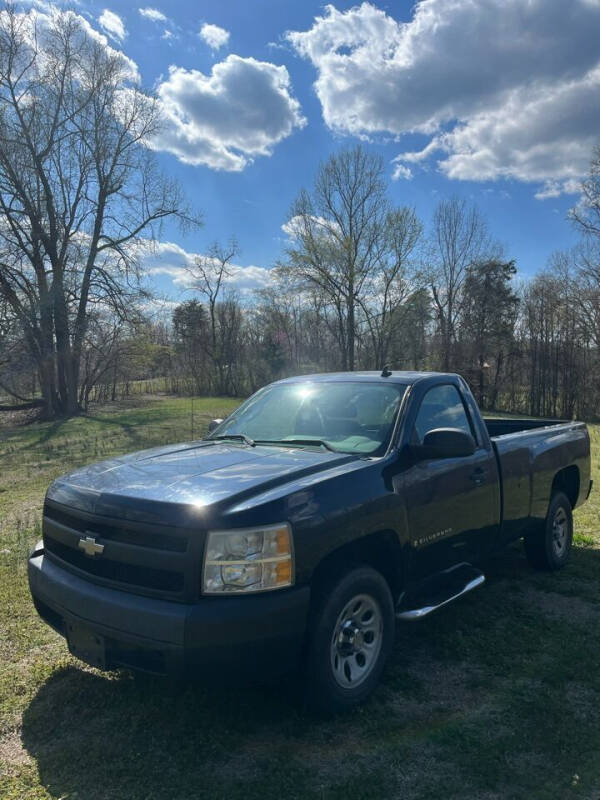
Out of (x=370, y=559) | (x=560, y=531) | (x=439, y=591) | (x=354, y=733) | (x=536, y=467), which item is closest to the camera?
(x=354, y=733)

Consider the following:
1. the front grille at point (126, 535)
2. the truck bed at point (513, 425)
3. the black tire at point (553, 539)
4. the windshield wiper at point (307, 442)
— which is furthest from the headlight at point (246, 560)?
the truck bed at point (513, 425)

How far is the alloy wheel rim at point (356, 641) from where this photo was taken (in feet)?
10.2

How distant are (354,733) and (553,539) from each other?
11.3ft

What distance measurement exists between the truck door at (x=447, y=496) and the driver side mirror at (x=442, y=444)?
0.32 ft

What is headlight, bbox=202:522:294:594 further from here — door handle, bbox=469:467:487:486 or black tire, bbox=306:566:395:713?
door handle, bbox=469:467:487:486

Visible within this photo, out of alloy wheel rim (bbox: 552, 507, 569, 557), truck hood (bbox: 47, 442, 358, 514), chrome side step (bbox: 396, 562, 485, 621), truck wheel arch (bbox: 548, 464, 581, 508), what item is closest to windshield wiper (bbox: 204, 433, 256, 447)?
truck hood (bbox: 47, 442, 358, 514)

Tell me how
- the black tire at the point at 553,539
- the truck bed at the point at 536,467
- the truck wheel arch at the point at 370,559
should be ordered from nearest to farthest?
the truck wheel arch at the point at 370,559, the truck bed at the point at 536,467, the black tire at the point at 553,539

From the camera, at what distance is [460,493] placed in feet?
13.5

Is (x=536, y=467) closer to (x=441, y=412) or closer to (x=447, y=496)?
(x=441, y=412)

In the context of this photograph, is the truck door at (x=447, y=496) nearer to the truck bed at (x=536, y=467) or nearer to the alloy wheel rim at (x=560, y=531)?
the truck bed at (x=536, y=467)

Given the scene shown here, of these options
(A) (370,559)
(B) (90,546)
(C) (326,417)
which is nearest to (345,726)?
(A) (370,559)

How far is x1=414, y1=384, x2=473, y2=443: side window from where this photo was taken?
13.5ft

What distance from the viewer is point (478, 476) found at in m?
4.34

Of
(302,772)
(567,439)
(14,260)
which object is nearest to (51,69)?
(14,260)
